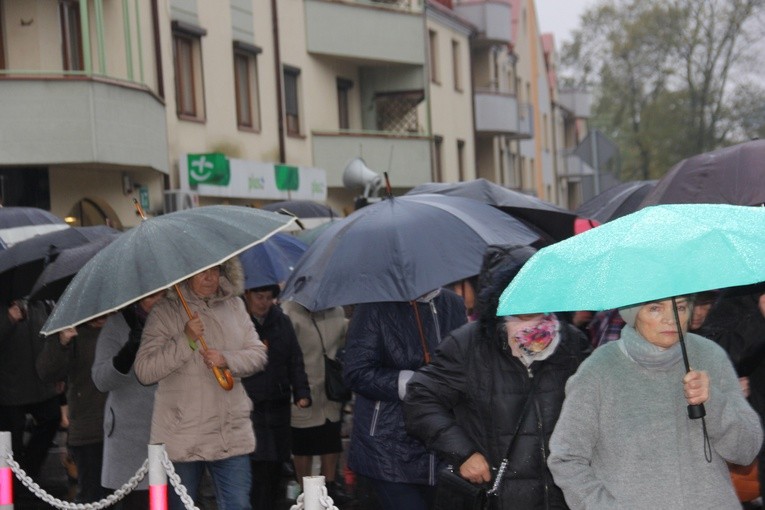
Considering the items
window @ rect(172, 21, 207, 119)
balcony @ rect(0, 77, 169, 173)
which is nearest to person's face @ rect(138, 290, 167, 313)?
balcony @ rect(0, 77, 169, 173)

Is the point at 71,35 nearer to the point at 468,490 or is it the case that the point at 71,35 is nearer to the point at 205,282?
the point at 205,282

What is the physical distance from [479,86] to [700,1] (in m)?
11.8

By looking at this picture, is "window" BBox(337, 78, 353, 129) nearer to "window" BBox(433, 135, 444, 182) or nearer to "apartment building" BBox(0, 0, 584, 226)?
"apartment building" BBox(0, 0, 584, 226)

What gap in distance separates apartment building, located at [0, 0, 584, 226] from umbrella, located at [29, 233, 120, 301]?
35.1 feet

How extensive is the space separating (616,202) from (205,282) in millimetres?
5523

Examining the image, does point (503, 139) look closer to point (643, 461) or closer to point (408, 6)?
point (408, 6)

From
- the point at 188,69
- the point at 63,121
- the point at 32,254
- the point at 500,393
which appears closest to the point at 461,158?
the point at 188,69

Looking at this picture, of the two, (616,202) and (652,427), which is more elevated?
(616,202)

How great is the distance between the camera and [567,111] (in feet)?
227

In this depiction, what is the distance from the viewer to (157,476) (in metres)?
6.32

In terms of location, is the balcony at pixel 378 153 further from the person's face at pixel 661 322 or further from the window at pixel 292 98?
the person's face at pixel 661 322

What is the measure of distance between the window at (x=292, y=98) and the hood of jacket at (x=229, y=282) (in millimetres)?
21554

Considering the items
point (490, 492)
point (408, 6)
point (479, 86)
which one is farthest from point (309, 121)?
point (490, 492)

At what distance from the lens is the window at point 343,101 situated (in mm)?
32291
